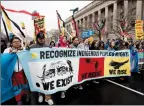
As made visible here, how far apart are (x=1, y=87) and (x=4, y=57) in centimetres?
73

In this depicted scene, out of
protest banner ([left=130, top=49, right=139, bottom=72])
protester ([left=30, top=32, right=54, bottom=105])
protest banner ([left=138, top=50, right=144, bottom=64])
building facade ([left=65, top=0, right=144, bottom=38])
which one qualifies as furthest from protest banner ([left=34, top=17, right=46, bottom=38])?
building facade ([left=65, top=0, right=144, bottom=38])

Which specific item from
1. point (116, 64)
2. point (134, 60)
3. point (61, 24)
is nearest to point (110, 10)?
point (61, 24)

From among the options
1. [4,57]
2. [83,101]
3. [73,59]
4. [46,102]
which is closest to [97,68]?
[73,59]

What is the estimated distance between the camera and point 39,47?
5.68 m

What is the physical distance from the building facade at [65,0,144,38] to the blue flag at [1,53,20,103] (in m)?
36.2

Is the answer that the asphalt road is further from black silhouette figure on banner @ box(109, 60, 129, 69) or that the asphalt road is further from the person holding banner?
black silhouette figure on banner @ box(109, 60, 129, 69)

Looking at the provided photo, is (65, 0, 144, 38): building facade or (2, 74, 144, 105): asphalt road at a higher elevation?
(65, 0, 144, 38): building facade

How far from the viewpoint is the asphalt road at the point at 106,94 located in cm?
568

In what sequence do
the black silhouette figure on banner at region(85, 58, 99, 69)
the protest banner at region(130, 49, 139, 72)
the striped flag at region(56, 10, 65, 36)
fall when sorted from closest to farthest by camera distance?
the black silhouette figure on banner at region(85, 58, 99, 69) → the protest banner at region(130, 49, 139, 72) → the striped flag at region(56, 10, 65, 36)

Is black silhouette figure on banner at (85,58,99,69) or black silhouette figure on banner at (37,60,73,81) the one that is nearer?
black silhouette figure on banner at (37,60,73,81)

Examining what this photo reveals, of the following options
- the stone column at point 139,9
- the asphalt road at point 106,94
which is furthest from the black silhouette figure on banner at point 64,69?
the stone column at point 139,9

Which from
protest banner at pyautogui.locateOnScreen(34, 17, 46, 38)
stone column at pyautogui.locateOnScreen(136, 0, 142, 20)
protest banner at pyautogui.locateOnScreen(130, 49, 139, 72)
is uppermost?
stone column at pyautogui.locateOnScreen(136, 0, 142, 20)

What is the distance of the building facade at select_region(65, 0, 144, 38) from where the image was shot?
42625 mm

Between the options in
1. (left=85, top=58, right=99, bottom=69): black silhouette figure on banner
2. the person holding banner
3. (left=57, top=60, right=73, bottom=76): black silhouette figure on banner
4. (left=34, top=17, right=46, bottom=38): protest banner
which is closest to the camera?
the person holding banner
